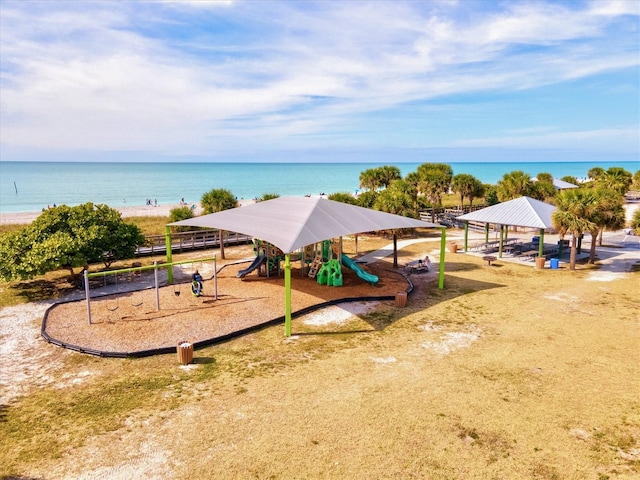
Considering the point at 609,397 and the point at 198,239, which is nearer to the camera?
the point at 609,397

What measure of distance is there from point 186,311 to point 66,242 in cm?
692

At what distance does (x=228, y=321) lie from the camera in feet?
51.2

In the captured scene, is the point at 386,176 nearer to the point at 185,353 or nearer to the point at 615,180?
the point at 615,180

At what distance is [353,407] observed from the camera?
33.7 feet

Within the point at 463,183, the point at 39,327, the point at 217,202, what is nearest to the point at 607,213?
the point at 463,183

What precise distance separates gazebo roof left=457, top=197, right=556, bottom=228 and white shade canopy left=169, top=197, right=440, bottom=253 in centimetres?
891

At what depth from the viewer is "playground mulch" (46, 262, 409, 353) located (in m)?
14.1

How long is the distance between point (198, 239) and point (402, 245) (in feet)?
52.6

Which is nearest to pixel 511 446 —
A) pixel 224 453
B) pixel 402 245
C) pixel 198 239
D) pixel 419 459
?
pixel 419 459

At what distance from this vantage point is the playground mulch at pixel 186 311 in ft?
46.1

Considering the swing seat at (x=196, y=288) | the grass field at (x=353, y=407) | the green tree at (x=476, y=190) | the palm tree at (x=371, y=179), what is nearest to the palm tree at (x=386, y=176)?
the palm tree at (x=371, y=179)

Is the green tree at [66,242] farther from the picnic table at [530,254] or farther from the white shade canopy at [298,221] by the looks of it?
the picnic table at [530,254]

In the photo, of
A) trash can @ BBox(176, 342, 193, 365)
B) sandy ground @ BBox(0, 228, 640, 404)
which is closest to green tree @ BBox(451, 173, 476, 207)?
sandy ground @ BBox(0, 228, 640, 404)

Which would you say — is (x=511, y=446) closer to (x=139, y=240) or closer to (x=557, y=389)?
(x=557, y=389)
